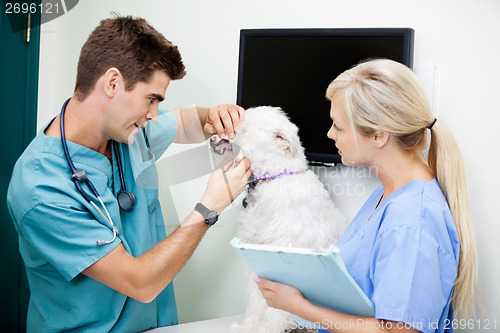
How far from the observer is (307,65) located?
1522 mm

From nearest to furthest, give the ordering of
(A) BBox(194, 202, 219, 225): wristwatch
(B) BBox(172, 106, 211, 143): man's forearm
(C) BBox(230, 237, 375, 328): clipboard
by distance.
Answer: (C) BBox(230, 237, 375, 328): clipboard < (A) BBox(194, 202, 219, 225): wristwatch < (B) BBox(172, 106, 211, 143): man's forearm

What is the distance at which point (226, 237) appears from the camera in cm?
180

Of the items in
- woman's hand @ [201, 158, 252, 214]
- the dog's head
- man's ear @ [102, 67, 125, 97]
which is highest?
man's ear @ [102, 67, 125, 97]

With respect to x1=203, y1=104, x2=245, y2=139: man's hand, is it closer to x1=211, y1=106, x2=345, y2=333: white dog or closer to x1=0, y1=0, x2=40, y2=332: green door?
x1=211, y1=106, x2=345, y2=333: white dog

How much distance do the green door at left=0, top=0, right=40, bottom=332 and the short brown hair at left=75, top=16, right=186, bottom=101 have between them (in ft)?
2.66

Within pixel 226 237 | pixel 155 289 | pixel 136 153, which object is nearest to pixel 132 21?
pixel 136 153

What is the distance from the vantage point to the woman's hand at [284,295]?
1.03m

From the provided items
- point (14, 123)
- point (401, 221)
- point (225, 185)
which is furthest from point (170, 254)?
point (14, 123)

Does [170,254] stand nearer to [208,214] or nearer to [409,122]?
[208,214]

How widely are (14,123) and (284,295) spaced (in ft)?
4.83

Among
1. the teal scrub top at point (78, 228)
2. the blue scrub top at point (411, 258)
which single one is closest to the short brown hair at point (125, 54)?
the teal scrub top at point (78, 228)

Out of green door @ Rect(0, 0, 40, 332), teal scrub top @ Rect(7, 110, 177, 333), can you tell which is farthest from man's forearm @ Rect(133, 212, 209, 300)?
green door @ Rect(0, 0, 40, 332)

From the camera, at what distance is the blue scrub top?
3.11ft

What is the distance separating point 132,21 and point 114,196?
503 mm
